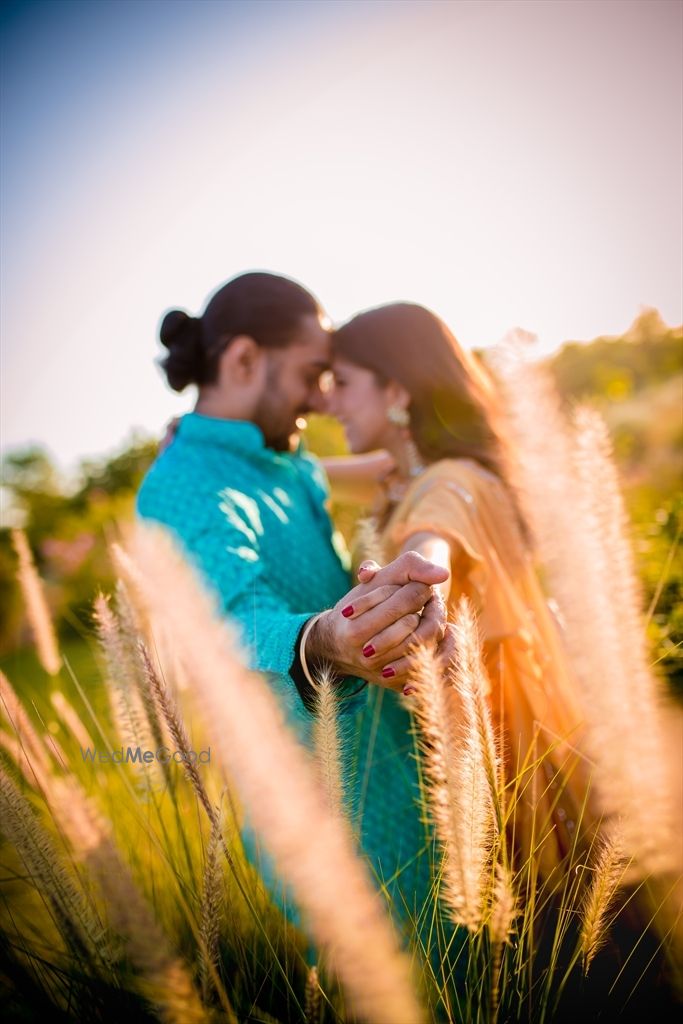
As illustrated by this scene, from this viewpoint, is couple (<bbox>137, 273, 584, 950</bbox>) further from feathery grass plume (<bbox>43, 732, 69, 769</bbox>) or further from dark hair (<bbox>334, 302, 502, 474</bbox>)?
feathery grass plume (<bbox>43, 732, 69, 769</bbox>)

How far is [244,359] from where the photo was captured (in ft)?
8.89

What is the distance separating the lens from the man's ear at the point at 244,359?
8.87 feet

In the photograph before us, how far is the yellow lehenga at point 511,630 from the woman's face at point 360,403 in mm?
664

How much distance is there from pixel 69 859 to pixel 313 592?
1.13 metres

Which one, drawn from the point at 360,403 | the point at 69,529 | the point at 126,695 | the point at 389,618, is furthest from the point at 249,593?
the point at 69,529

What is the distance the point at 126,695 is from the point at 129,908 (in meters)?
0.75

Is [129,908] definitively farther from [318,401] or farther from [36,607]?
[318,401]

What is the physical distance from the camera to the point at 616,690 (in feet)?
4.12

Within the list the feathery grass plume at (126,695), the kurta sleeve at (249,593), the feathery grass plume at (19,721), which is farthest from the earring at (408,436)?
the feathery grass plume at (19,721)

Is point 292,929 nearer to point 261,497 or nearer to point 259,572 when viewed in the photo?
point 259,572

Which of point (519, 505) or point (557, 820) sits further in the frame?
point (519, 505)

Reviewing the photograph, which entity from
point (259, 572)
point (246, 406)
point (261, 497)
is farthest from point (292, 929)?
point (246, 406)

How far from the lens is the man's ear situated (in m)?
2.71

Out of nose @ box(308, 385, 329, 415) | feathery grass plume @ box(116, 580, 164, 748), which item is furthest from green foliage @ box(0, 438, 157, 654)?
nose @ box(308, 385, 329, 415)
